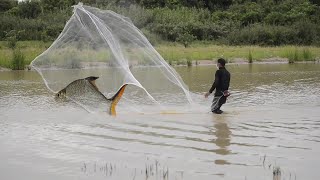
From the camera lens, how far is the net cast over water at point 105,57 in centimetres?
995

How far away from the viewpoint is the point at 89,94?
9969 millimetres

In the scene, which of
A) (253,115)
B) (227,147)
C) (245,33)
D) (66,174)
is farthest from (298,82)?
(245,33)

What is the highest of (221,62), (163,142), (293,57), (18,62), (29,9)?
(29,9)

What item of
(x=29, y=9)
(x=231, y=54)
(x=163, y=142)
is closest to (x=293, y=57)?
(x=231, y=54)

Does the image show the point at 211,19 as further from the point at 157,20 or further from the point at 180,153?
the point at 180,153

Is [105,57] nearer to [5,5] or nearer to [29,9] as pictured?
[29,9]

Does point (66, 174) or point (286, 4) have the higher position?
point (286, 4)

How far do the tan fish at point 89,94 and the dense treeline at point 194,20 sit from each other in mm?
19547

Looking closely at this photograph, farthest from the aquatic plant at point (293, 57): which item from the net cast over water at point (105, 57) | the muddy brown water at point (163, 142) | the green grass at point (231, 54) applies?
the net cast over water at point (105, 57)

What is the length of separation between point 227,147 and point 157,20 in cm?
3242

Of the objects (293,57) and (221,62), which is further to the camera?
(293,57)

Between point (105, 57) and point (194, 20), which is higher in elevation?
point (194, 20)

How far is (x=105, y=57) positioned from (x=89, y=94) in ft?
3.19

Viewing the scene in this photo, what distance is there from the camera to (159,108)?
1038 cm
